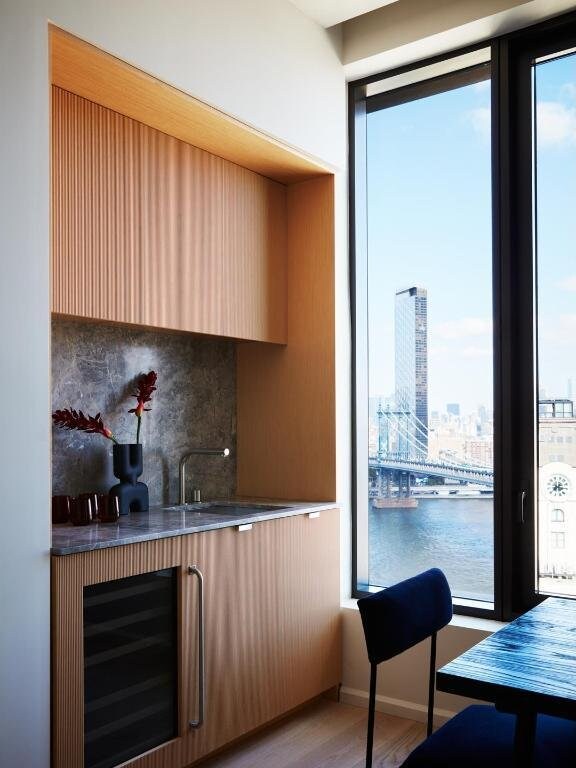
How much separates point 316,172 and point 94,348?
132 cm

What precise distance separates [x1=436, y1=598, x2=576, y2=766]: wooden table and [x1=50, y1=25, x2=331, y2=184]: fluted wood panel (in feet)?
6.60

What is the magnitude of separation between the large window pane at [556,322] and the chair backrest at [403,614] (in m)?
0.91

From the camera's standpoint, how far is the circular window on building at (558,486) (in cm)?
301

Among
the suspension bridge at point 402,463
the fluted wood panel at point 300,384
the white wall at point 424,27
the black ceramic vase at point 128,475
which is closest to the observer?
the black ceramic vase at point 128,475

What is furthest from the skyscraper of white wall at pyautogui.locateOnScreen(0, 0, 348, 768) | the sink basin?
white wall at pyautogui.locateOnScreen(0, 0, 348, 768)

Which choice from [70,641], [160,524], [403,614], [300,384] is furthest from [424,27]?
[70,641]

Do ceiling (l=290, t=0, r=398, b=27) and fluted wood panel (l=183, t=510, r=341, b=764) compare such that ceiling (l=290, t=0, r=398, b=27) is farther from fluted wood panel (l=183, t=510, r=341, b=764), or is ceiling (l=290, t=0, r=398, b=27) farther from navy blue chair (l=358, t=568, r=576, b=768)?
navy blue chair (l=358, t=568, r=576, b=768)

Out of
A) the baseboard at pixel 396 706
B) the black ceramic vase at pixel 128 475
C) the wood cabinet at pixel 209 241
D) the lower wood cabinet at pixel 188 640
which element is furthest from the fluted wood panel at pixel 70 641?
the baseboard at pixel 396 706

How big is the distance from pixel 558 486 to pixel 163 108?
2104 mm

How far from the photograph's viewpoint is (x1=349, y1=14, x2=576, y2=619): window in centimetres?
306

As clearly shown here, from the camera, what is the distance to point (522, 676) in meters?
1.56

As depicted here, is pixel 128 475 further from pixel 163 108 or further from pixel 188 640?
pixel 163 108

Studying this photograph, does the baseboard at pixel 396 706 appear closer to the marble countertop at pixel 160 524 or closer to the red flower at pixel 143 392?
the marble countertop at pixel 160 524

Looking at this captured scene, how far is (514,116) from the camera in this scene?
315cm
